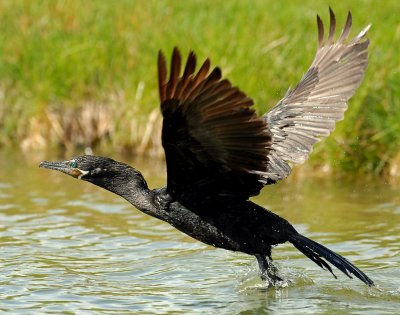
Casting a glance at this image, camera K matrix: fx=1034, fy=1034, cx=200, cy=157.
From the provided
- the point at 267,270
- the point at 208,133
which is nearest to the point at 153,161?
the point at 267,270

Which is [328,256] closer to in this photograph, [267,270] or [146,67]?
[267,270]

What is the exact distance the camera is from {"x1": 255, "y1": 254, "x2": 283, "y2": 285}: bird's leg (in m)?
6.88

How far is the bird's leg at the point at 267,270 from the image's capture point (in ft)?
22.6

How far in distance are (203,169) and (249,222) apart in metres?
0.63

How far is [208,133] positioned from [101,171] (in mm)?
1141

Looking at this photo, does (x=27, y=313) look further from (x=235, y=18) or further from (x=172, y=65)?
(x=235, y=18)

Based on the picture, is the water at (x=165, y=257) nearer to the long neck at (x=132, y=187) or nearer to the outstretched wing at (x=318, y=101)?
the long neck at (x=132, y=187)

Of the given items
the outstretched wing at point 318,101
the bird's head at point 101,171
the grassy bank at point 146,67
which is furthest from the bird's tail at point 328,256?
the grassy bank at point 146,67

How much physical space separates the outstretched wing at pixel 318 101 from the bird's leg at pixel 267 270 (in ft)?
1.99

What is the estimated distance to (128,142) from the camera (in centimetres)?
1115

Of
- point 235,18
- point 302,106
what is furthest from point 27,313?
point 235,18

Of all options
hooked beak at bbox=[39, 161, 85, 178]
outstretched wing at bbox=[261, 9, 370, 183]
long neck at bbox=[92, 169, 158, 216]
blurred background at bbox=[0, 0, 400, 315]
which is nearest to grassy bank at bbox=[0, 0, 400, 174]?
blurred background at bbox=[0, 0, 400, 315]

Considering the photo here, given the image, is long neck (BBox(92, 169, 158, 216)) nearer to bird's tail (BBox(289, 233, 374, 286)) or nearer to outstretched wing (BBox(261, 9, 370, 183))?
outstretched wing (BBox(261, 9, 370, 183))

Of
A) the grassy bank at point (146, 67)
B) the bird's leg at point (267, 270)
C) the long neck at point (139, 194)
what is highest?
the grassy bank at point (146, 67)
